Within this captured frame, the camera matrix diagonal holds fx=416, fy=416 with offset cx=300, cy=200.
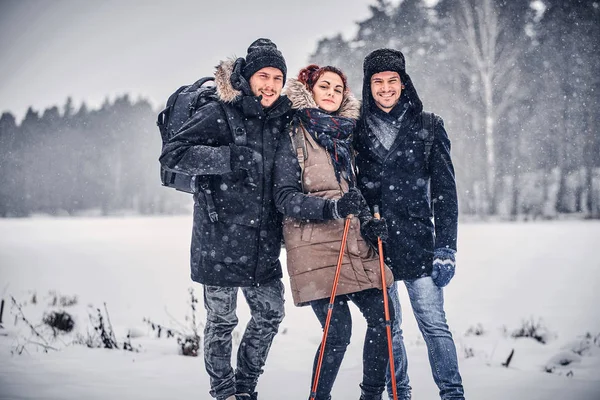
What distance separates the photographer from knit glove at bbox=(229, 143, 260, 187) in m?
2.51

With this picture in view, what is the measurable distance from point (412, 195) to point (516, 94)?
16473mm

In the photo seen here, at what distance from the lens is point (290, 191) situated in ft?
7.96

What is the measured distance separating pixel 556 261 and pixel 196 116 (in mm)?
8537

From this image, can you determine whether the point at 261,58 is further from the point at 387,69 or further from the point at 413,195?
the point at 413,195

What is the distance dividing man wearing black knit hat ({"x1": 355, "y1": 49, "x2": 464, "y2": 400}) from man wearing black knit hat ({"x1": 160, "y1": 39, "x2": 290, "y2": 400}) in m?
0.64

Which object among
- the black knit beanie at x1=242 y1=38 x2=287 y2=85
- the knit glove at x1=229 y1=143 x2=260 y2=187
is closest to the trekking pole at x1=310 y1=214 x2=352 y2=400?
the knit glove at x1=229 y1=143 x2=260 y2=187

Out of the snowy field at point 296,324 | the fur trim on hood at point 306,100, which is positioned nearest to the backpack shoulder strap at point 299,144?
the fur trim on hood at point 306,100

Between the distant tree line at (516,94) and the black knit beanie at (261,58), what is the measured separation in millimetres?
14852

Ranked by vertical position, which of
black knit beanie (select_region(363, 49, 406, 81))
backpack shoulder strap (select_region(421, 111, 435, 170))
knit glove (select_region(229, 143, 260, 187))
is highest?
black knit beanie (select_region(363, 49, 406, 81))

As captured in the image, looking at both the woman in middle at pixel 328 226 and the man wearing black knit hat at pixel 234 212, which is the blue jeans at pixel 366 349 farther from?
the man wearing black knit hat at pixel 234 212

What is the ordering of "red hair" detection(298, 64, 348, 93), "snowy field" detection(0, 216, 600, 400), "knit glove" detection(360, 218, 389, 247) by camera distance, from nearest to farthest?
"knit glove" detection(360, 218, 389, 247) < "red hair" detection(298, 64, 348, 93) < "snowy field" detection(0, 216, 600, 400)

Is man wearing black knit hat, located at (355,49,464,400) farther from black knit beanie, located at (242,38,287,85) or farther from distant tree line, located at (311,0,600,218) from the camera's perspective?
distant tree line, located at (311,0,600,218)

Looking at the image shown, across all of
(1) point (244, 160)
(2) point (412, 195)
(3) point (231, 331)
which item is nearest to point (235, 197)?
(1) point (244, 160)

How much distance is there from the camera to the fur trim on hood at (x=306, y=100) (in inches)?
104
